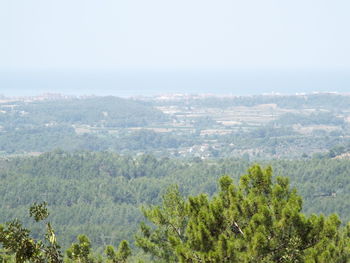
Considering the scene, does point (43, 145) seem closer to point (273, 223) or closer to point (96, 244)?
point (96, 244)

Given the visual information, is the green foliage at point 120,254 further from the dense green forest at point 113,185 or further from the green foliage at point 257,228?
the dense green forest at point 113,185

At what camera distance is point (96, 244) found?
51.3 m

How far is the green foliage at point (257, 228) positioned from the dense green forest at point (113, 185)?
3943cm

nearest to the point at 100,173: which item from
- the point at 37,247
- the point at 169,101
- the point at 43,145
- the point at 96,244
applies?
the point at 96,244

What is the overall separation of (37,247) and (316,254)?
16.7 ft

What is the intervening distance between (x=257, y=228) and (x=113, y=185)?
204ft

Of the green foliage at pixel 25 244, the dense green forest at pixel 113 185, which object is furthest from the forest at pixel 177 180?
the dense green forest at pixel 113 185

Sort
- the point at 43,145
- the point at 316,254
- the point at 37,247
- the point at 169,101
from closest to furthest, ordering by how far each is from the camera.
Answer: the point at 37,247 < the point at 316,254 < the point at 43,145 < the point at 169,101

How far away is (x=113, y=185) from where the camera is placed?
72.6 m

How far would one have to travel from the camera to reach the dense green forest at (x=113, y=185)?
57653 mm

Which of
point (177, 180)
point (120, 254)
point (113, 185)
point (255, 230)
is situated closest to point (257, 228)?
point (255, 230)

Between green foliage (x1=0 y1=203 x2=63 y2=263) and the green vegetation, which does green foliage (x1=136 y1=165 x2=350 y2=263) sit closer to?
the green vegetation

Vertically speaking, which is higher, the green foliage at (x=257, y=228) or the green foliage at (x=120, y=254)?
the green foliage at (x=257, y=228)

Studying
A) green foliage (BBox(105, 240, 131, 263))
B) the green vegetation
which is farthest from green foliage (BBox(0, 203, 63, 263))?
green foliage (BBox(105, 240, 131, 263))
